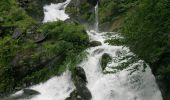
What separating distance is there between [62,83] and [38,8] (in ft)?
45.3

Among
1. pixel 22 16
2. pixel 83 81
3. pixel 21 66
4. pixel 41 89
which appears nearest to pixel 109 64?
pixel 83 81

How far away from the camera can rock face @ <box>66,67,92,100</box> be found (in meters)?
16.0

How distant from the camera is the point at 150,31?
11.2 metres

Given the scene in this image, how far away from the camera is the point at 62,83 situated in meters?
18.0

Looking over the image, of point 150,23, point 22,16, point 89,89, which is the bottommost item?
point 89,89

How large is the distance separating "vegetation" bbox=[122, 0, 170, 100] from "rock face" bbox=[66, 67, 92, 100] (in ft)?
15.1

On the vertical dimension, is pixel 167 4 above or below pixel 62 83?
above

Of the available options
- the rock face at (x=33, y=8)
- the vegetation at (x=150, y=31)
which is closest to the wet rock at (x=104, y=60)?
the vegetation at (x=150, y=31)

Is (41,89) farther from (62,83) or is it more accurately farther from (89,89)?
(89,89)

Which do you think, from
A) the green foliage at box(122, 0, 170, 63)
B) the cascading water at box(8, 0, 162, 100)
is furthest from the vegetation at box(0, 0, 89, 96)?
the green foliage at box(122, 0, 170, 63)

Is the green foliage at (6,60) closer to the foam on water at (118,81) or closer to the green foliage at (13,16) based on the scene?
the green foliage at (13,16)

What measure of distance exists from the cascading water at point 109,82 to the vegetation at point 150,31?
36.6 inches

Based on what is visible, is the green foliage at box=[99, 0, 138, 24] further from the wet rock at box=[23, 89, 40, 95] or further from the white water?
the wet rock at box=[23, 89, 40, 95]

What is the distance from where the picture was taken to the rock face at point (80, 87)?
16031 millimetres
